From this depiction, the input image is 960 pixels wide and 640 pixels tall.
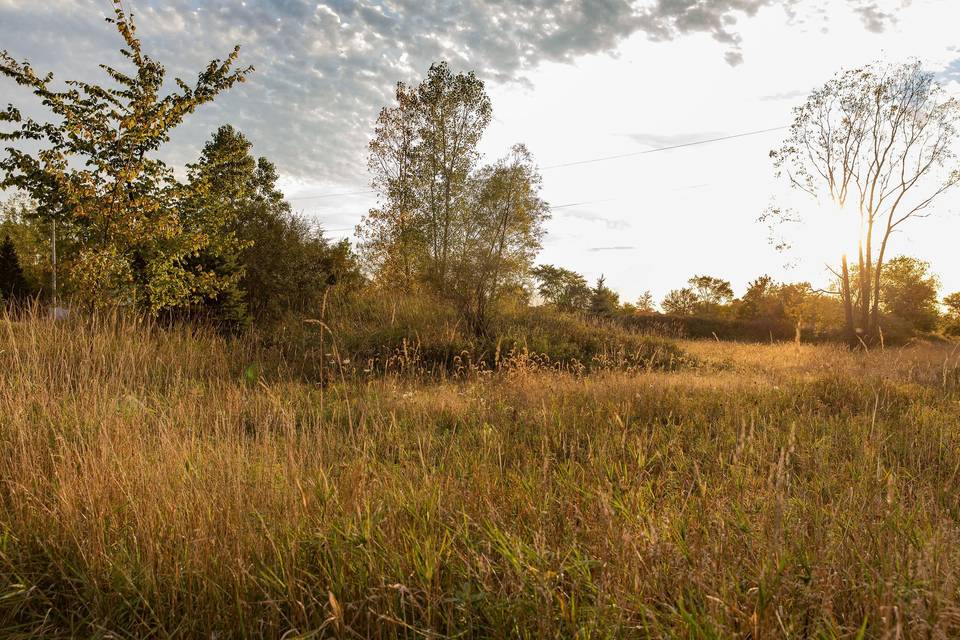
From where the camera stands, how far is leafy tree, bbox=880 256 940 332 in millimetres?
37906

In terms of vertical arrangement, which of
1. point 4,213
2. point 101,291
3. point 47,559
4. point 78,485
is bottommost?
point 47,559

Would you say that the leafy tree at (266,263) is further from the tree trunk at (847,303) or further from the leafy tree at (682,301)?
the leafy tree at (682,301)

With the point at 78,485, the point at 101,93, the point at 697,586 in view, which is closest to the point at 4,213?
the point at 101,93

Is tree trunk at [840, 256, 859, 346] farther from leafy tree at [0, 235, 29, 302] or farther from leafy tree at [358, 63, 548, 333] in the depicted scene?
leafy tree at [0, 235, 29, 302]

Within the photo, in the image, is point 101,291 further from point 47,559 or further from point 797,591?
point 797,591

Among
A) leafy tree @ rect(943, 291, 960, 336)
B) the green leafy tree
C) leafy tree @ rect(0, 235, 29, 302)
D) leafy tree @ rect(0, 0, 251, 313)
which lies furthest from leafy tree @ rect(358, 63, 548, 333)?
leafy tree @ rect(943, 291, 960, 336)

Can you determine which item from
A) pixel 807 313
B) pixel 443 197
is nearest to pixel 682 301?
pixel 807 313

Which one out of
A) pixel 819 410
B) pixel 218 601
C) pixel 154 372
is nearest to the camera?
pixel 218 601

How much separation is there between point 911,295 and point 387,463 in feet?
156

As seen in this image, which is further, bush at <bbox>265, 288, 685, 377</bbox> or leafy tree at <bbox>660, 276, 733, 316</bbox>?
leafy tree at <bbox>660, 276, 733, 316</bbox>

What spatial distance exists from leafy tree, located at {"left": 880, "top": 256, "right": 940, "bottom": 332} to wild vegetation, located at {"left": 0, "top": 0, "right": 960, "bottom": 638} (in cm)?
3238

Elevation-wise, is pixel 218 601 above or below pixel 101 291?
below

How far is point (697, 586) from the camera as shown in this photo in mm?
1978

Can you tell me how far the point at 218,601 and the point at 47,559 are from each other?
46.7 inches
